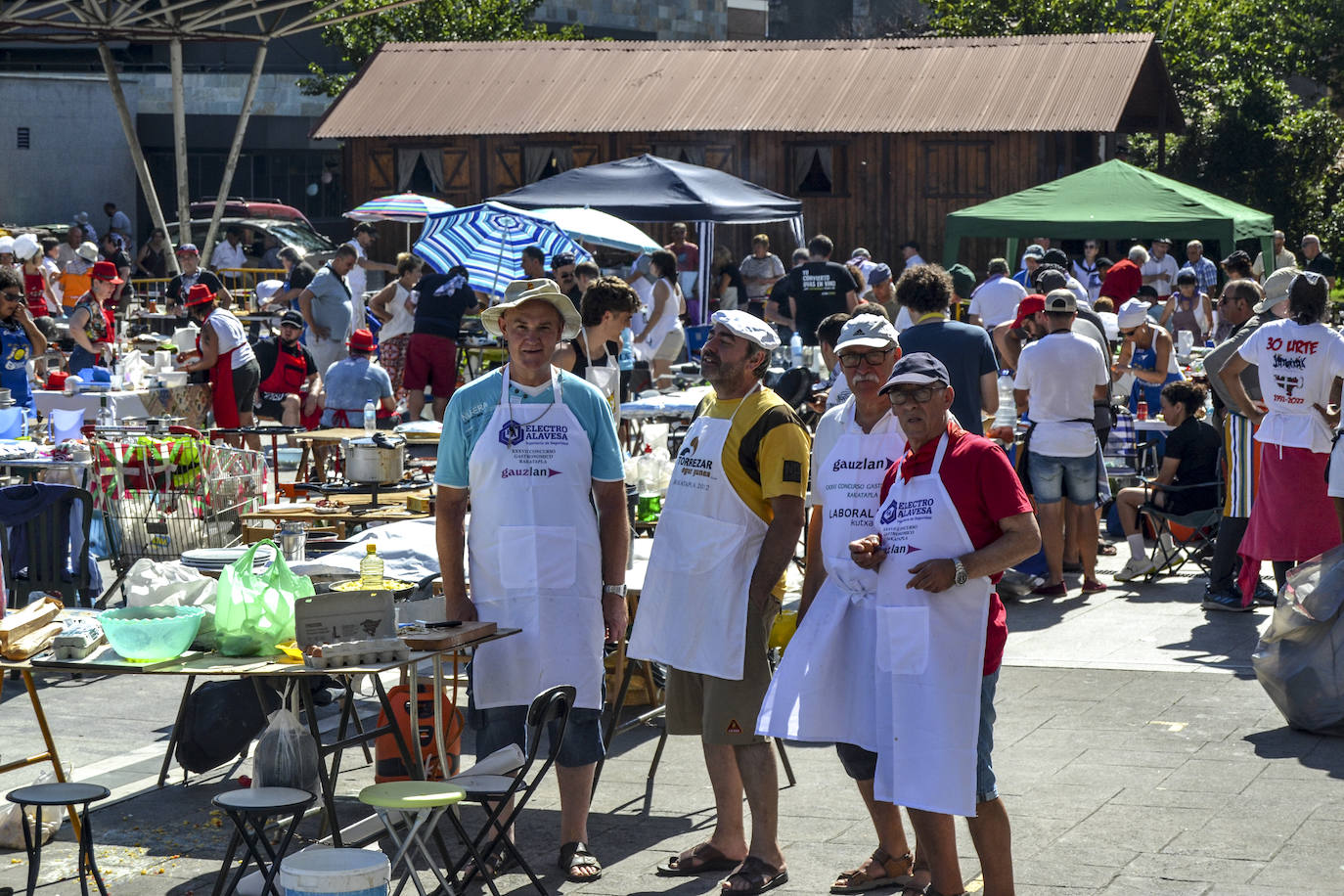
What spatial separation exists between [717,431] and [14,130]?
39.5 metres

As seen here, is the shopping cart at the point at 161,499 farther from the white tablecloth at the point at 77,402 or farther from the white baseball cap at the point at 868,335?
the white baseball cap at the point at 868,335

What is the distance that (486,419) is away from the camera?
5719 millimetres

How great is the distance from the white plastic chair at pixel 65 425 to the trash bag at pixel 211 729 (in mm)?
5414

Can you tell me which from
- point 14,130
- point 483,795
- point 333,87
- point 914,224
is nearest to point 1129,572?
point 483,795

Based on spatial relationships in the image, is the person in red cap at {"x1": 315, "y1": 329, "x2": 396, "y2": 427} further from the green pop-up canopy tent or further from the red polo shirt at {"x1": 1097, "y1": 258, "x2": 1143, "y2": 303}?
the red polo shirt at {"x1": 1097, "y1": 258, "x2": 1143, "y2": 303}

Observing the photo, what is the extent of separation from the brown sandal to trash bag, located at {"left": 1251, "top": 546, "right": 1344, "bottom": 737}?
2516mm

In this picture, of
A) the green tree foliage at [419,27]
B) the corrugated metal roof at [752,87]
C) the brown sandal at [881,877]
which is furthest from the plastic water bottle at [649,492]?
the green tree foliage at [419,27]

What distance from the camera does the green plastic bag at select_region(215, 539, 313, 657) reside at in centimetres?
540

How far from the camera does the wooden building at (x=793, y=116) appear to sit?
1185 inches

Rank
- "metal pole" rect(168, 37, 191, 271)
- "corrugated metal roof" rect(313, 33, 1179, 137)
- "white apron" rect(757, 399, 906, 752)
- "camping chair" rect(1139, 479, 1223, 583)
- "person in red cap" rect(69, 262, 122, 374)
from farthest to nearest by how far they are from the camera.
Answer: "corrugated metal roof" rect(313, 33, 1179, 137)
"metal pole" rect(168, 37, 191, 271)
"person in red cap" rect(69, 262, 122, 374)
"camping chair" rect(1139, 479, 1223, 583)
"white apron" rect(757, 399, 906, 752)

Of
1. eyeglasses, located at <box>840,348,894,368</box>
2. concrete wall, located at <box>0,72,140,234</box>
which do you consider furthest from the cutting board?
concrete wall, located at <box>0,72,140,234</box>

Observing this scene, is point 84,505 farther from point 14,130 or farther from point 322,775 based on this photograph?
point 14,130

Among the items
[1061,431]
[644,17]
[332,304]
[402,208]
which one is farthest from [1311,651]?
[644,17]

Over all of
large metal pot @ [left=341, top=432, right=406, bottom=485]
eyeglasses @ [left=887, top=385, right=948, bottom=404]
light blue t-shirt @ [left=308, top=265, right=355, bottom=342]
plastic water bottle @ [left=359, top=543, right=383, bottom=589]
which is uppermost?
light blue t-shirt @ [left=308, top=265, right=355, bottom=342]
